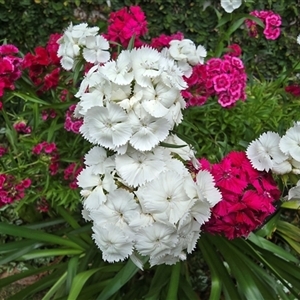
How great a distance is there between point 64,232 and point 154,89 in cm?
96

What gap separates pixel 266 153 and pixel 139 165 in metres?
0.34

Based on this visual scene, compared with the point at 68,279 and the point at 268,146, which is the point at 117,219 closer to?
the point at 268,146

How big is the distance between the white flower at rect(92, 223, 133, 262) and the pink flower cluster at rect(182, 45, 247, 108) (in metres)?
0.72

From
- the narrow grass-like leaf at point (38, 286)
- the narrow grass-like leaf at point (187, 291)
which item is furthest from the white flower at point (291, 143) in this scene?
the narrow grass-like leaf at point (38, 286)

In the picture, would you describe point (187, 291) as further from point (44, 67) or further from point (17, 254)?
point (44, 67)

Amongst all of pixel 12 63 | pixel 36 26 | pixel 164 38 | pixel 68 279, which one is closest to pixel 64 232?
pixel 68 279

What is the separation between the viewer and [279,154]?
125 cm

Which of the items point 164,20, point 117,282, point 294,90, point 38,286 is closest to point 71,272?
point 38,286

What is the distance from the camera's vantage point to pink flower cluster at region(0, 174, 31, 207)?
1.74m

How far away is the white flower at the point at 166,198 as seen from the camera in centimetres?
116

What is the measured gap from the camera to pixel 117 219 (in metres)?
1.22

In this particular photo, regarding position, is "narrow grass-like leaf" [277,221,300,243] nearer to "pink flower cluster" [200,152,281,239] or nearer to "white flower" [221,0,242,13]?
"pink flower cluster" [200,152,281,239]

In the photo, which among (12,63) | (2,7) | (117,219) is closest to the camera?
(117,219)

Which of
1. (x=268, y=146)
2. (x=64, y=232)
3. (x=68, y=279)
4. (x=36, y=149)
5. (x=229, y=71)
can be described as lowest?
(x=64, y=232)
